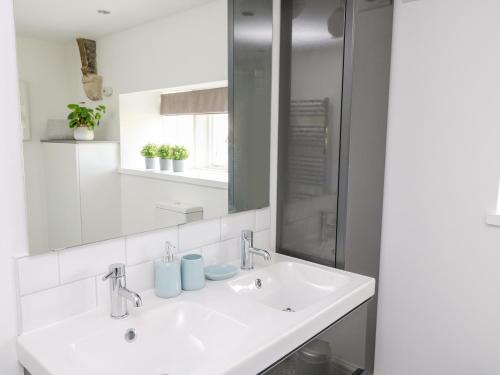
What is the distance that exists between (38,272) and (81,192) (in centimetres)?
26

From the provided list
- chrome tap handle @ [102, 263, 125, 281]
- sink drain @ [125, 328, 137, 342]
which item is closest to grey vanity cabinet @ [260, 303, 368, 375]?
sink drain @ [125, 328, 137, 342]

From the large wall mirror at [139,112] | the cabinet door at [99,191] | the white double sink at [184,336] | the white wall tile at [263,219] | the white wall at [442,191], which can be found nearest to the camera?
the white double sink at [184,336]

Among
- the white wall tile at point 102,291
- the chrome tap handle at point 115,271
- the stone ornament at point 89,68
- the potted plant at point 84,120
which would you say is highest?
the stone ornament at point 89,68

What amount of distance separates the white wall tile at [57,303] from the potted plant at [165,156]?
45cm

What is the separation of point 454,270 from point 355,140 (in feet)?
2.52

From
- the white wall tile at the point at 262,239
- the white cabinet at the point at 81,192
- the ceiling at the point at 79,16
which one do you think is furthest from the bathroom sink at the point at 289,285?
the ceiling at the point at 79,16

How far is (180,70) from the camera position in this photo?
142 centimetres

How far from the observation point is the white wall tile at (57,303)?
3.52 feet

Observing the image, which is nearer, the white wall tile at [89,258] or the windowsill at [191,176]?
the white wall tile at [89,258]

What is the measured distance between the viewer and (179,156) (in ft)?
4.82

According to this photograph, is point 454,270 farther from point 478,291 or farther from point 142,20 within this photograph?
point 142,20

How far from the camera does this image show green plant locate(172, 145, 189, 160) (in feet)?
4.75

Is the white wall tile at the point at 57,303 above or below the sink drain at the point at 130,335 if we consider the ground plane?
above

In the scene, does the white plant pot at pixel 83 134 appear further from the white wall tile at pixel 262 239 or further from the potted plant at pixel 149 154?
the white wall tile at pixel 262 239
